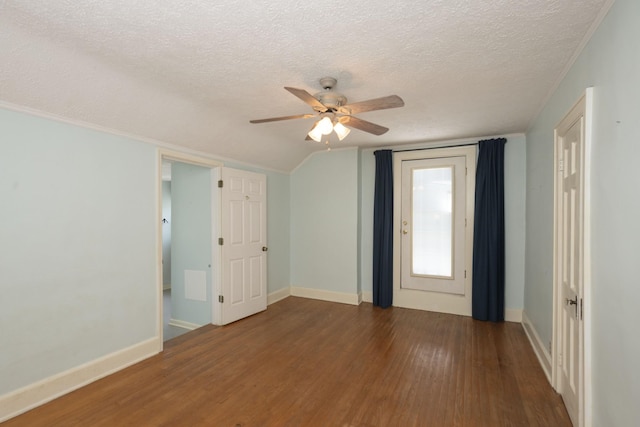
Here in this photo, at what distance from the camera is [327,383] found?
8.70 feet

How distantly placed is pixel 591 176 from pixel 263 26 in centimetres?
213

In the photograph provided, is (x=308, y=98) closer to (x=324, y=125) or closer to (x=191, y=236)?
(x=324, y=125)

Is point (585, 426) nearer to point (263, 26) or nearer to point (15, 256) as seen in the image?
point (263, 26)

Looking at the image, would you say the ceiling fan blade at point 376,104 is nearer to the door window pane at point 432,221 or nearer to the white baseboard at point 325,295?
the door window pane at point 432,221

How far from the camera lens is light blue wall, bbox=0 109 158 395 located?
2215mm

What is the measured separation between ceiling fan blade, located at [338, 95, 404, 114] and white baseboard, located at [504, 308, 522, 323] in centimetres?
362

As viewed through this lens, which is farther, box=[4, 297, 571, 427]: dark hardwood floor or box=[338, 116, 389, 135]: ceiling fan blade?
box=[338, 116, 389, 135]: ceiling fan blade

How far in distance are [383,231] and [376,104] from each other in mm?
2899

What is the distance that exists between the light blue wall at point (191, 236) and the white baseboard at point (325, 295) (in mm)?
1725

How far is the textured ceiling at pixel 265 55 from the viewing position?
5.24ft

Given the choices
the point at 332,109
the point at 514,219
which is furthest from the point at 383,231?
the point at 332,109

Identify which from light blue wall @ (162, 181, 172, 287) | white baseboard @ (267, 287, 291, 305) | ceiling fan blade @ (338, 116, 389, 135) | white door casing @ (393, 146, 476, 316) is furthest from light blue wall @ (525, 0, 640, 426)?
light blue wall @ (162, 181, 172, 287)

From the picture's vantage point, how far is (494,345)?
336 centimetres

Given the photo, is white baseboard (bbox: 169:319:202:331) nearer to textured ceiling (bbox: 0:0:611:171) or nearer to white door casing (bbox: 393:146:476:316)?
textured ceiling (bbox: 0:0:611:171)
